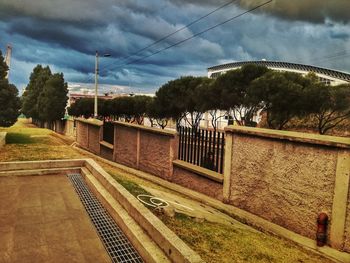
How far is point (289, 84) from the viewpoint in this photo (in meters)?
23.1

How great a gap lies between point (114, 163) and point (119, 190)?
29.6 ft

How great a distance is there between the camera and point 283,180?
668 centimetres

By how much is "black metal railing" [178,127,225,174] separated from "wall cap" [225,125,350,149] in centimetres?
108

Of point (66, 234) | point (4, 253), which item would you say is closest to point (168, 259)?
point (66, 234)

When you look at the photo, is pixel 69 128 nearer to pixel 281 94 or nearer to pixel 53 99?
pixel 53 99

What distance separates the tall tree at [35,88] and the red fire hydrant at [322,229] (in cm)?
5177

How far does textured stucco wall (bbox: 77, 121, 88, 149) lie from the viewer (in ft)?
67.2

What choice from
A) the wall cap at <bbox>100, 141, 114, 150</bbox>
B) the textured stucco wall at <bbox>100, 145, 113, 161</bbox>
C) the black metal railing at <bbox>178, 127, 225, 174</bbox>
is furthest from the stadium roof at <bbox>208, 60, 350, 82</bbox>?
the black metal railing at <bbox>178, 127, 225, 174</bbox>

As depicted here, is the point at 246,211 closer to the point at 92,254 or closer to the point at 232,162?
the point at 232,162

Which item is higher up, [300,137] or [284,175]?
[300,137]

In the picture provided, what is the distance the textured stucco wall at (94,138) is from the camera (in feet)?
58.3

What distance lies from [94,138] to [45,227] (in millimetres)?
14058

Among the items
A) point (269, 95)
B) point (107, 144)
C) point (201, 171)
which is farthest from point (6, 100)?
point (269, 95)

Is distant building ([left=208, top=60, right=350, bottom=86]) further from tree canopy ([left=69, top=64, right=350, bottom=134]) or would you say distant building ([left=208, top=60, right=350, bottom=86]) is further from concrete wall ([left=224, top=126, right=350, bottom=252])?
concrete wall ([left=224, top=126, right=350, bottom=252])
